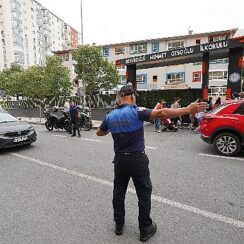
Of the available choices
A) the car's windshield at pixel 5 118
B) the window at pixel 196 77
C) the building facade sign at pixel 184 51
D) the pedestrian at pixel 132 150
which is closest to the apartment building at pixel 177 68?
the window at pixel 196 77

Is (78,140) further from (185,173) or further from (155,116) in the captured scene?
(155,116)

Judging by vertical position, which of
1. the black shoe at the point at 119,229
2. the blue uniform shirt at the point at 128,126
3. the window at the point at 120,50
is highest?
the window at the point at 120,50

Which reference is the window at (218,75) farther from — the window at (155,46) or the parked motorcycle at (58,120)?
the parked motorcycle at (58,120)

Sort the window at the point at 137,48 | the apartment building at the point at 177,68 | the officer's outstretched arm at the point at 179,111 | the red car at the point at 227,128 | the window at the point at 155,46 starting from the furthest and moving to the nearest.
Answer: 1. the window at the point at 137,48
2. the window at the point at 155,46
3. the apartment building at the point at 177,68
4. the red car at the point at 227,128
5. the officer's outstretched arm at the point at 179,111

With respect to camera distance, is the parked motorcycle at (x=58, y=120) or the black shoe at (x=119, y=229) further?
the parked motorcycle at (x=58, y=120)

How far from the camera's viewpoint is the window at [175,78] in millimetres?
38425

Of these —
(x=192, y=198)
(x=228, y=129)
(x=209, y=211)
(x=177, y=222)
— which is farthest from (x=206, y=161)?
(x=177, y=222)

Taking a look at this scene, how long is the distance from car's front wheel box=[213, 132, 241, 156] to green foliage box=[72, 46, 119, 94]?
21.1 metres

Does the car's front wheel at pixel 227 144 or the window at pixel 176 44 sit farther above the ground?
the window at pixel 176 44

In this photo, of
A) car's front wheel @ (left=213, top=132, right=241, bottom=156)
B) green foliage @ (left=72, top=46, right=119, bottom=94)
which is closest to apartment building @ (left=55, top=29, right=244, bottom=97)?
green foliage @ (left=72, top=46, right=119, bottom=94)

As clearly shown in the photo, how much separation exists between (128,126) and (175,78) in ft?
123

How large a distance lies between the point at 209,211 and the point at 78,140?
7497mm

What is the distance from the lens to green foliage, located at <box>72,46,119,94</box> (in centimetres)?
2681

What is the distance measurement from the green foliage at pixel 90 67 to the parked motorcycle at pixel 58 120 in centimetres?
1325
